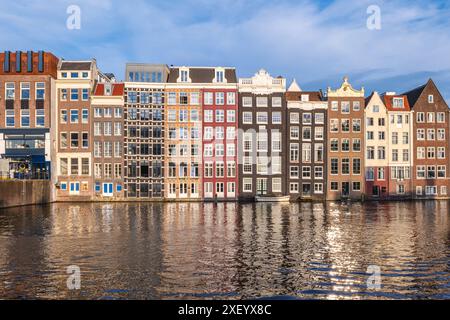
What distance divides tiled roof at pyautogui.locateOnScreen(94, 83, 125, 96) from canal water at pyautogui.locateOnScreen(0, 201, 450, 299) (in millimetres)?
45463

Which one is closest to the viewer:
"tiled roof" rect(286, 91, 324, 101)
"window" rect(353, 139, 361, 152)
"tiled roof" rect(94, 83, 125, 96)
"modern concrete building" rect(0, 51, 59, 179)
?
"modern concrete building" rect(0, 51, 59, 179)

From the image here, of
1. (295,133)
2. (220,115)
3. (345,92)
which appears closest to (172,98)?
(220,115)

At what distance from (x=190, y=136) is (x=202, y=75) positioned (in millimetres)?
12821

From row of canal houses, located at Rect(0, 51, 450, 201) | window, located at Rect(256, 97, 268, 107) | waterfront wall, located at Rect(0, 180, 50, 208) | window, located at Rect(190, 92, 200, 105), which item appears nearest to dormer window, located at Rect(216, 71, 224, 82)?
row of canal houses, located at Rect(0, 51, 450, 201)

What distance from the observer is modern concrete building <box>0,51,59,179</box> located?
8538 cm

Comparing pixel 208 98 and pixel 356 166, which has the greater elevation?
pixel 208 98

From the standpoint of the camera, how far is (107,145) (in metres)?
88.9

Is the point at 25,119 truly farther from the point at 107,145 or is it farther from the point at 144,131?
the point at 144,131

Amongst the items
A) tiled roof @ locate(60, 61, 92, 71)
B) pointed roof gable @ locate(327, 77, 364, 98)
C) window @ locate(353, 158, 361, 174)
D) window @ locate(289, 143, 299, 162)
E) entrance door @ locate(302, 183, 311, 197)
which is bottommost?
entrance door @ locate(302, 183, 311, 197)

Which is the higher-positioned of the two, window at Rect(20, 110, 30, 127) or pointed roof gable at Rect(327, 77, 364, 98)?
pointed roof gable at Rect(327, 77, 364, 98)

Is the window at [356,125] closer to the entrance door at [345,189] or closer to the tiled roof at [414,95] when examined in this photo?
the entrance door at [345,189]

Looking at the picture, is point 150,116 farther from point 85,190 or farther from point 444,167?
point 444,167

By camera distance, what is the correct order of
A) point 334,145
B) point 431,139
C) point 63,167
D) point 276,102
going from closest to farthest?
point 63,167 < point 276,102 < point 334,145 < point 431,139

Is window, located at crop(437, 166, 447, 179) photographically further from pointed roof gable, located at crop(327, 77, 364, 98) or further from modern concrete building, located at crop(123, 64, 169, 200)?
modern concrete building, located at crop(123, 64, 169, 200)
